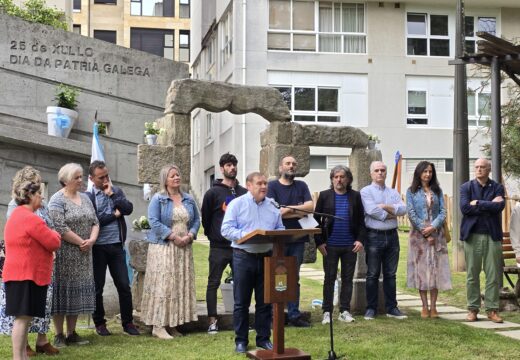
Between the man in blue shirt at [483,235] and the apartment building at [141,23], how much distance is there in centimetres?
3492

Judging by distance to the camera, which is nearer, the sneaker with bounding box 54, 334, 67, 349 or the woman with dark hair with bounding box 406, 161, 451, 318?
the sneaker with bounding box 54, 334, 67, 349

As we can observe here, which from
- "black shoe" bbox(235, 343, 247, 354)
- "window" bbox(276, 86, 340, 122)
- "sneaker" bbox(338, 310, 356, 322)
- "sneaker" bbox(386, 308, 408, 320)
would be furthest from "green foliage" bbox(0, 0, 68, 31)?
"black shoe" bbox(235, 343, 247, 354)

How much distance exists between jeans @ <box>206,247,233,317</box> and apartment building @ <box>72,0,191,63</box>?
115ft

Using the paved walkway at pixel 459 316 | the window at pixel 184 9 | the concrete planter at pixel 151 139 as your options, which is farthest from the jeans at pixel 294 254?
the window at pixel 184 9

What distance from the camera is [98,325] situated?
7.53 metres

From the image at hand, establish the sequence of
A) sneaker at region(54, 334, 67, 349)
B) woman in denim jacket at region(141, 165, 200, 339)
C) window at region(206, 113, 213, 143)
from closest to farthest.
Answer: sneaker at region(54, 334, 67, 349) < woman in denim jacket at region(141, 165, 200, 339) < window at region(206, 113, 213, 143)

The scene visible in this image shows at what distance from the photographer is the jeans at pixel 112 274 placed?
24.3 feet

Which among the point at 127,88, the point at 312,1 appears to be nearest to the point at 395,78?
the point at 312,1

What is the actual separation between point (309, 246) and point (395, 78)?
1787 cm

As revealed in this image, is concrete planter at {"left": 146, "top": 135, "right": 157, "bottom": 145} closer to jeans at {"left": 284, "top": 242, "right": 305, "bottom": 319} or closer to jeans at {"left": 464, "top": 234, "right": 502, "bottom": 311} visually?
jeans at {"left": 284, "top": 242, "right": 305, "bottom": 319}

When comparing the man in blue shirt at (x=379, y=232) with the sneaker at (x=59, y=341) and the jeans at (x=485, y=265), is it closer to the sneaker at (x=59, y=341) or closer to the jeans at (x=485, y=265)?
the jeans at (x=485, y=265)

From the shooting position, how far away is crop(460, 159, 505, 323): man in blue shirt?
8164 millimetres

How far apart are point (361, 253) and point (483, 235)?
1710mm

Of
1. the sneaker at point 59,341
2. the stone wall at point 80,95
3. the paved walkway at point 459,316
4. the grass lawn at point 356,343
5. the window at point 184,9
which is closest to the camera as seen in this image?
the grass lawn at point 356,343
